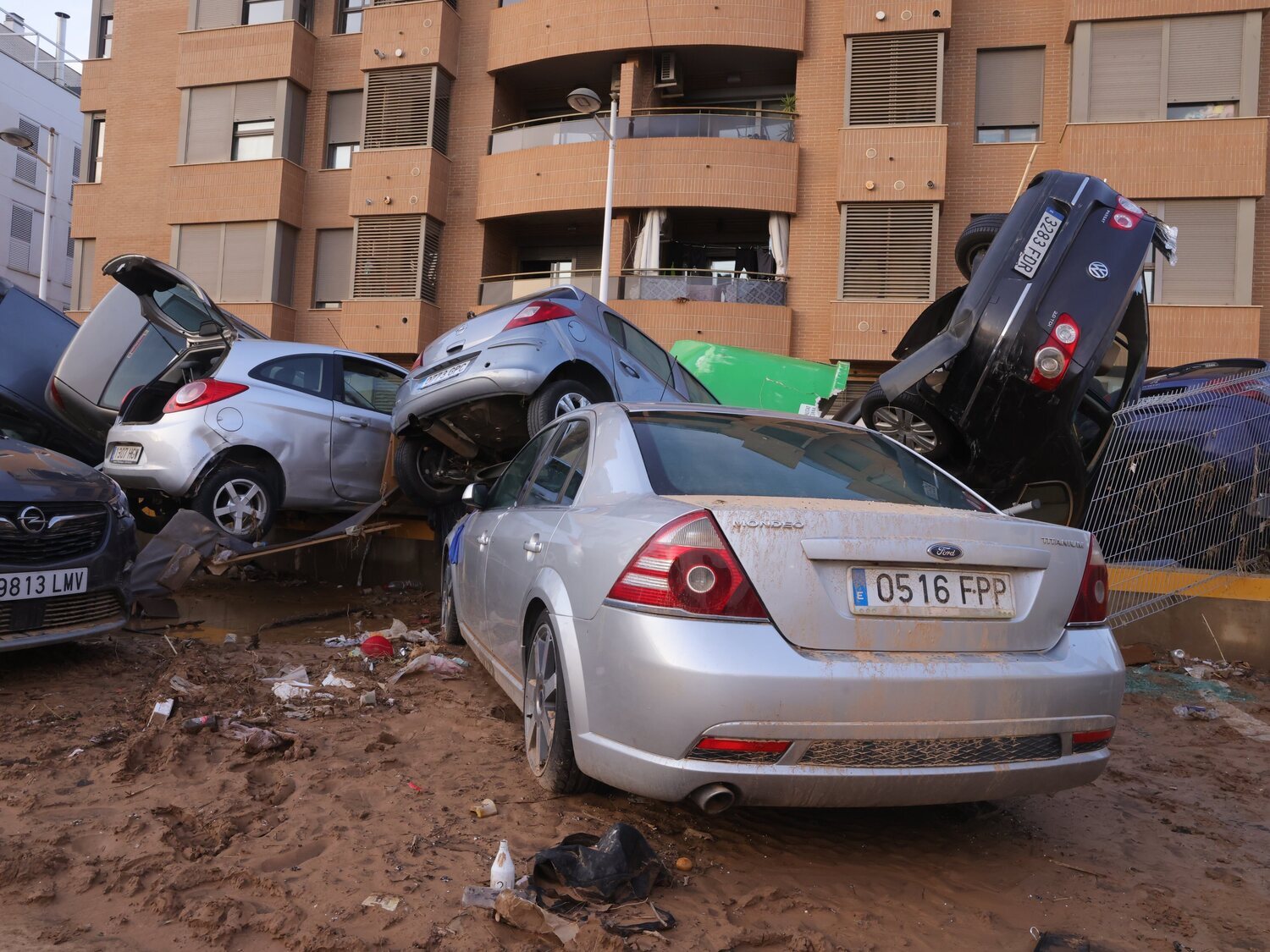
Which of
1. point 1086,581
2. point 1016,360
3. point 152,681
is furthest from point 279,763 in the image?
point 1016,360

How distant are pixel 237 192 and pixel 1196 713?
72.0ft

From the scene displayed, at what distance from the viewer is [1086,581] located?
3.05 m

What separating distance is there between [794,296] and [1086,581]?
1620cm

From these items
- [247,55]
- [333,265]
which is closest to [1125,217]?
[333,265]

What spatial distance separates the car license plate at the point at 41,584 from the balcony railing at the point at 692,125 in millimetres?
15516

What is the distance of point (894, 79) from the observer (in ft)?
59.3

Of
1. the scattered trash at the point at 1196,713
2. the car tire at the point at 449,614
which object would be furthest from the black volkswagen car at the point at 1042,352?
the car tire at the point at 449,614

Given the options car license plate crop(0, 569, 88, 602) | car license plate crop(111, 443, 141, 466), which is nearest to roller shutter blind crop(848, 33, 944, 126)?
car license plate crop(111, 443, 141, 466)

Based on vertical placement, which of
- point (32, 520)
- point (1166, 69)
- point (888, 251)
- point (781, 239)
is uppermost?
point (1166, 69)

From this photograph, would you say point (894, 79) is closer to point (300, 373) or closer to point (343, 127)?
point (343, 127)

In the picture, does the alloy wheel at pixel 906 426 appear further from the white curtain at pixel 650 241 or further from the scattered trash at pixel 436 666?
the white curtain at pixel 650 241

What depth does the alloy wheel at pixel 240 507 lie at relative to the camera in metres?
7.41

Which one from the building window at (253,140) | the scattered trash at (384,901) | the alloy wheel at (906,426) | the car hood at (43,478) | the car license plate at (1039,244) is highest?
the building window at (253,140)

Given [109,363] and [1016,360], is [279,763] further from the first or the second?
[109,363]
